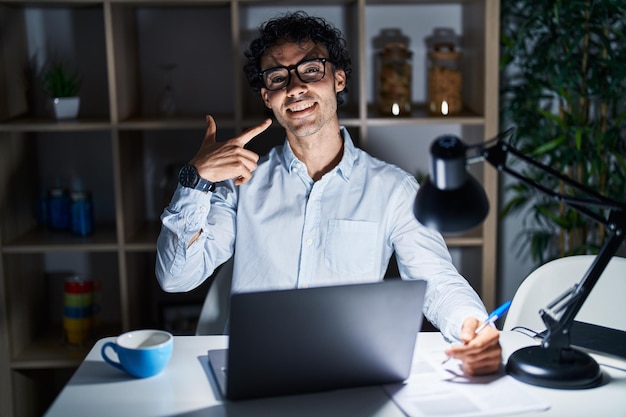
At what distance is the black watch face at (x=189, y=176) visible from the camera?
6.55ft

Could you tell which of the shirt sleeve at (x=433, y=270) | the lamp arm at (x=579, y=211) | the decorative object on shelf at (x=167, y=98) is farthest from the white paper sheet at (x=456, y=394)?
the decorative object on shelf at (x=167, y=98)

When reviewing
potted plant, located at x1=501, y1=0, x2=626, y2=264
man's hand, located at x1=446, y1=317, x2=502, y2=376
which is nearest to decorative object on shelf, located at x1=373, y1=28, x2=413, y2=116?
potted plant, located at x1=501, y1=0, x2=626, y2=264

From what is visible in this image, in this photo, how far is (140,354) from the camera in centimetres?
150

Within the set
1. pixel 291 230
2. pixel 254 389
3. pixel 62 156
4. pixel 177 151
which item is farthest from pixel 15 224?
pixel 254 389

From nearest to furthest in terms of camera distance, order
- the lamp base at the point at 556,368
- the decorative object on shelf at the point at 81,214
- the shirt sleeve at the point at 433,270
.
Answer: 1. the lamp base at the point at 556,368
2. the shirt sleeve at the point at 433,270
3. the decorative object on shelf at the point at 81,214

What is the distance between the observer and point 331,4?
3137mm

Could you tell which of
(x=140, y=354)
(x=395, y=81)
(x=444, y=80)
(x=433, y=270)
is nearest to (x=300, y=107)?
(x=433, y=270)

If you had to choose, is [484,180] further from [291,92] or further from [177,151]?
[177,151]

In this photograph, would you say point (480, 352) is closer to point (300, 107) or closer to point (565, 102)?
point (300, 107)

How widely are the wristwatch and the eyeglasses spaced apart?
1.43 ft

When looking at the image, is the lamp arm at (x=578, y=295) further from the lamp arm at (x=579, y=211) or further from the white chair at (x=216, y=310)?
the white chair at (x=216, y=310)

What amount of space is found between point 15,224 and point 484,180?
1.72 metres

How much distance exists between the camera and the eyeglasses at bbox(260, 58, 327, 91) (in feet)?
7.61

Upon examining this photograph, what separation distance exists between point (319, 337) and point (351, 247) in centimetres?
88
